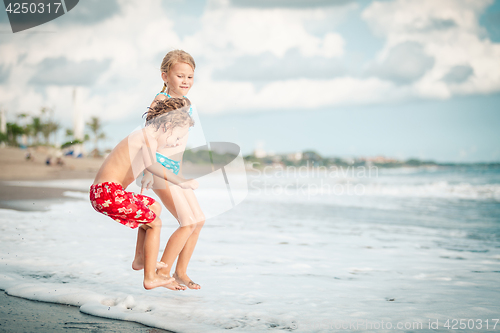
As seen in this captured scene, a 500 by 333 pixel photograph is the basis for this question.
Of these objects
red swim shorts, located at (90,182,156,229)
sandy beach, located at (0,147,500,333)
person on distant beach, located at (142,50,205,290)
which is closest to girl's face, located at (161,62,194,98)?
person on distant beach, located at (142,50,205,290)

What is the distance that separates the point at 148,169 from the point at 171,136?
0.30m

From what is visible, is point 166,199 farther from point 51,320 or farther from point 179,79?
point 51,320

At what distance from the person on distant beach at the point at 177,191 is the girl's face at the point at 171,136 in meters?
0.04

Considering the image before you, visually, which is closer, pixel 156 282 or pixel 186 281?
pixel 156 282

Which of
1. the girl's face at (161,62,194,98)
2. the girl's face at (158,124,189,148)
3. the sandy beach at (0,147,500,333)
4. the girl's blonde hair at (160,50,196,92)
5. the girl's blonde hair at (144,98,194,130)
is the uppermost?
the girl's blonde hair at (160,50,196,92)

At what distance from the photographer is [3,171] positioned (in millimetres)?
20281

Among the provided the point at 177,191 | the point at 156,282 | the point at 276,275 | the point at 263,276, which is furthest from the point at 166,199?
the point at 276,275

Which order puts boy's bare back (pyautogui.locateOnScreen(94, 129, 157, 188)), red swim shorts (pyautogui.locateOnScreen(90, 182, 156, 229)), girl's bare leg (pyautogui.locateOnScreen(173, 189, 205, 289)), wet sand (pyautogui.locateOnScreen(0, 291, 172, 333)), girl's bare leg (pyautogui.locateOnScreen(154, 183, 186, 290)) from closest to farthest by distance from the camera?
wet sand (pyautogui.locateOnScreen(0, 291, 172, 333))
red swim shorts (pyautogui.locateOnScreen(90, 182, 156, 229))
boy's bare back (pyautogui.locateOnScreen(94, 129, 157, 188))
girl's bare leg (pyautogui.locateOnScreen(154, 183, 186, 290))
girl's bare leg (pyautogui.locateOnScreen(173, 189, 205, 289))

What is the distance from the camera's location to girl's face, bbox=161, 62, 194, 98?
3230 mm

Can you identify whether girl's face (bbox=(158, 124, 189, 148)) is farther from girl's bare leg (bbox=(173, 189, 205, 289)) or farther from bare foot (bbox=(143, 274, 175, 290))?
bare foot (bbox=(143, 274, 175, 290))

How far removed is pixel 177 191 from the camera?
3117mm

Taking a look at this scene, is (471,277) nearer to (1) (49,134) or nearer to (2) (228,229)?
(2) (228,229)

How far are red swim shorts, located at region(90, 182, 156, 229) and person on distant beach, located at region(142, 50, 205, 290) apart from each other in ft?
0.94

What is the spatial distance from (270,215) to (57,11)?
6.18 m
